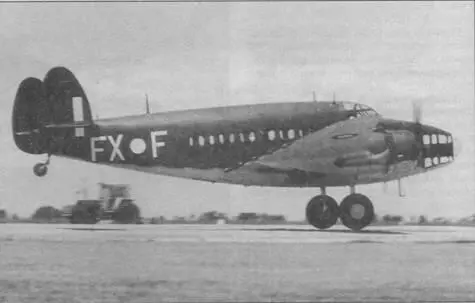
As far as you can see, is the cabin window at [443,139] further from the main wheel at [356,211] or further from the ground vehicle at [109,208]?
the ground vehicle at [109,208]

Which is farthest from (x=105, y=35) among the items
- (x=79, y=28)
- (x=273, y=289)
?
(x=273, y=289)

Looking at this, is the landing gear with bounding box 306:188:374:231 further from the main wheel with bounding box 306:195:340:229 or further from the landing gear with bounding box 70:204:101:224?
the landing gear with bounding box 70:204:101:224

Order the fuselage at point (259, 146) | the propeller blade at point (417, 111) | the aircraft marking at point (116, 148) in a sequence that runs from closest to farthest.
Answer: the propeller blade at point (417, 111)
the fuselage at point (259, 146)
the aircraft marking at point (116, 148)

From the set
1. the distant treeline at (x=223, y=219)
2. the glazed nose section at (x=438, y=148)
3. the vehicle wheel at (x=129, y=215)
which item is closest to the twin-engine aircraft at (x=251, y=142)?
the glazed nose section at (x=438, y=148)

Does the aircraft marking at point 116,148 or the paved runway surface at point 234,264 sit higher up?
the aircraft marking at point 116,148

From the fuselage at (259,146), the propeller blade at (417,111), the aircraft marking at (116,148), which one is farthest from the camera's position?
the aircraft marking at (116,148)

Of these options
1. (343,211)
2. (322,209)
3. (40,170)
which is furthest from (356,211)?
(40,170)

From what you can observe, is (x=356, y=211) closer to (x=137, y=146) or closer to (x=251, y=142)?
(x=251, y=142)

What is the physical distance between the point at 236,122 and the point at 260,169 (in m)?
0.37

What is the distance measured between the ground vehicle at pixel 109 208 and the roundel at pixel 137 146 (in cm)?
27

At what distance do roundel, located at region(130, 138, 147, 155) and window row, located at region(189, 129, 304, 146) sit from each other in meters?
0.34

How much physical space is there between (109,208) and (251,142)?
43.5 inches

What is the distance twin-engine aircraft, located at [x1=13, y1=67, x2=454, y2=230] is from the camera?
5.95m

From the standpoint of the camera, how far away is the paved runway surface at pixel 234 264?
19.2 feet
